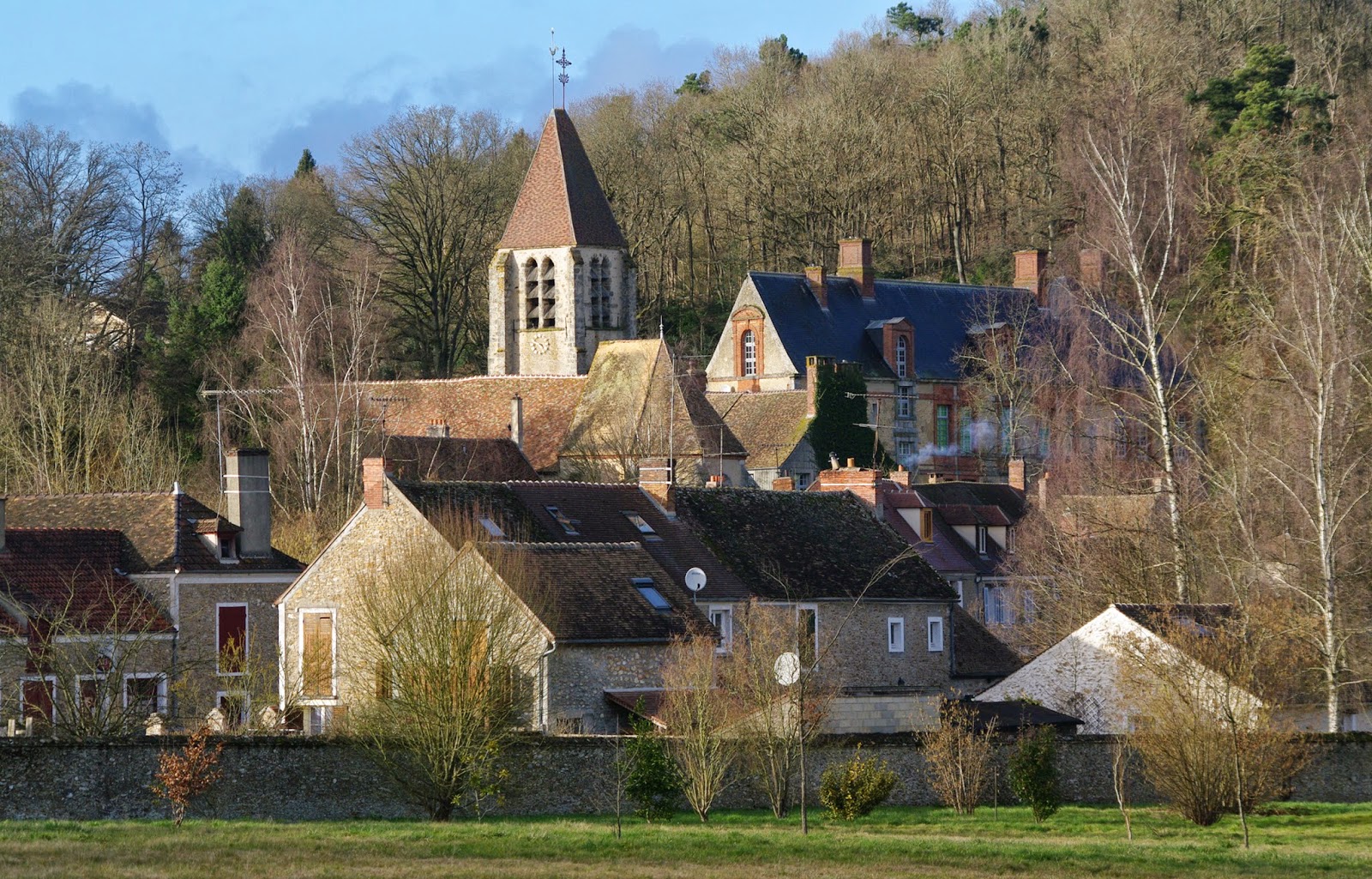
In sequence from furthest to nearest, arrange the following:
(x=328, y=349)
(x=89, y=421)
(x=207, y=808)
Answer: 1. (x=328, y=349)
2. (x=89, y=421)
3. (x=207, y=808)

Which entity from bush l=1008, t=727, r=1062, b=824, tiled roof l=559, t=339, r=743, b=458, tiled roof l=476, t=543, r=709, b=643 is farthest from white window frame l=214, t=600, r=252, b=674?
tiled roof l=559, t=339, r=743, b=458

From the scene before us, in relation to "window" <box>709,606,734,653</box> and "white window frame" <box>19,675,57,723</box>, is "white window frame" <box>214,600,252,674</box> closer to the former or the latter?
"white window frame" <box>19,675,57,723</box>

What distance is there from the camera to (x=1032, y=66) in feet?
273

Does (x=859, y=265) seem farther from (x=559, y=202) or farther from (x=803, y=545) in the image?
(x=803, y=545)

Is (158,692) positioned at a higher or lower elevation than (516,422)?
lower

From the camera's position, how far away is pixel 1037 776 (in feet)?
95.2

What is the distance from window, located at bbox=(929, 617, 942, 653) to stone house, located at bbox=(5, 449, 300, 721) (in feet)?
37.5

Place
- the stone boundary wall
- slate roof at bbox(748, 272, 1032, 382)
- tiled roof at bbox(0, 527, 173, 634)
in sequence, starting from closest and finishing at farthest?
the stone boundary wall < tiled roof at bbox(0, 527, 173, 634) < slate roof at bbox(748, 272, 1032, 382)

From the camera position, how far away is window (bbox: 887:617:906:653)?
126 feet

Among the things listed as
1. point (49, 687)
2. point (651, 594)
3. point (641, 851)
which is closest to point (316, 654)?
point (49, 687)

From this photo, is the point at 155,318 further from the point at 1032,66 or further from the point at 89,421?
the point at 1032,66

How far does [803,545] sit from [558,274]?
111ft

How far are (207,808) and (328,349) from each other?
4124cm

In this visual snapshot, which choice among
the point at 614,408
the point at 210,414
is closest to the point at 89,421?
the point at 210,414
